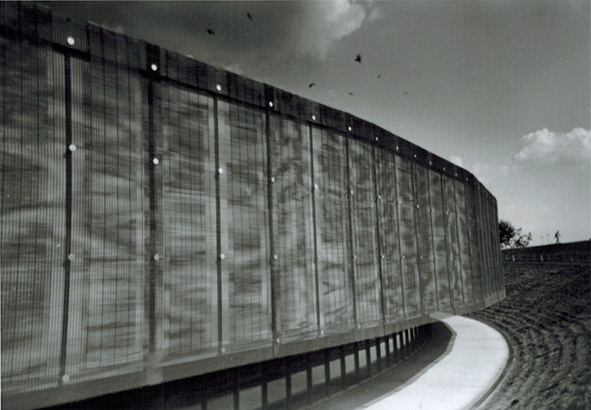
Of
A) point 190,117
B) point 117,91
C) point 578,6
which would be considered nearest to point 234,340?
point 190,117

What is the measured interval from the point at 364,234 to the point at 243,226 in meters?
3.77

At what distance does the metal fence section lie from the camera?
4902mm

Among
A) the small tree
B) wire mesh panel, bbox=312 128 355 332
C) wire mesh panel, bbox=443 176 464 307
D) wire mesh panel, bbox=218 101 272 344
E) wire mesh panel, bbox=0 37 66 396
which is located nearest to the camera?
wire mesh panel, bbox=0 37 66 396

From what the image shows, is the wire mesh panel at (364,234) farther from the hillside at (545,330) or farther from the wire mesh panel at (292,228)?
the hillside at (545,330)

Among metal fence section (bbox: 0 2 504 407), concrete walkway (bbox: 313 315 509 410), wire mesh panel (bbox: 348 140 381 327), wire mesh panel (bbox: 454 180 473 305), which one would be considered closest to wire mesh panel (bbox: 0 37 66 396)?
metal fence section (bbox: 0 2 504 407)

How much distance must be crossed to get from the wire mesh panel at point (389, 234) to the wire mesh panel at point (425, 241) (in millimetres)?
1379

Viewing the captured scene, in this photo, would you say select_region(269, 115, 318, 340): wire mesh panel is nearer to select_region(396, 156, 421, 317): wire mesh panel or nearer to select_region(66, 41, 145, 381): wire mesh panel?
select_region(66, 41, 145, 381): wire mesh panel

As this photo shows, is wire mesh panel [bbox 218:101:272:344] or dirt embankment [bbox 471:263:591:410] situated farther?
dirt embankment [bbox 471:263:591:410]

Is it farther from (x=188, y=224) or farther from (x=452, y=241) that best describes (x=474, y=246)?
(x=188, y=224)

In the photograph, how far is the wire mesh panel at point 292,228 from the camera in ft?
26.2

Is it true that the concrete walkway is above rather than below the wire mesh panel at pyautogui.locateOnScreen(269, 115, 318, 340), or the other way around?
below

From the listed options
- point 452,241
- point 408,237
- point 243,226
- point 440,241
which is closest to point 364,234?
point 408,237

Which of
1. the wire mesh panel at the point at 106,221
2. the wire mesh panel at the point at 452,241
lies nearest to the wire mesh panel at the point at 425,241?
the wire mesh panel at the point at 452,241

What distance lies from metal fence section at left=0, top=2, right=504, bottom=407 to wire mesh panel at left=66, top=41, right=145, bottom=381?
17 millimetres
